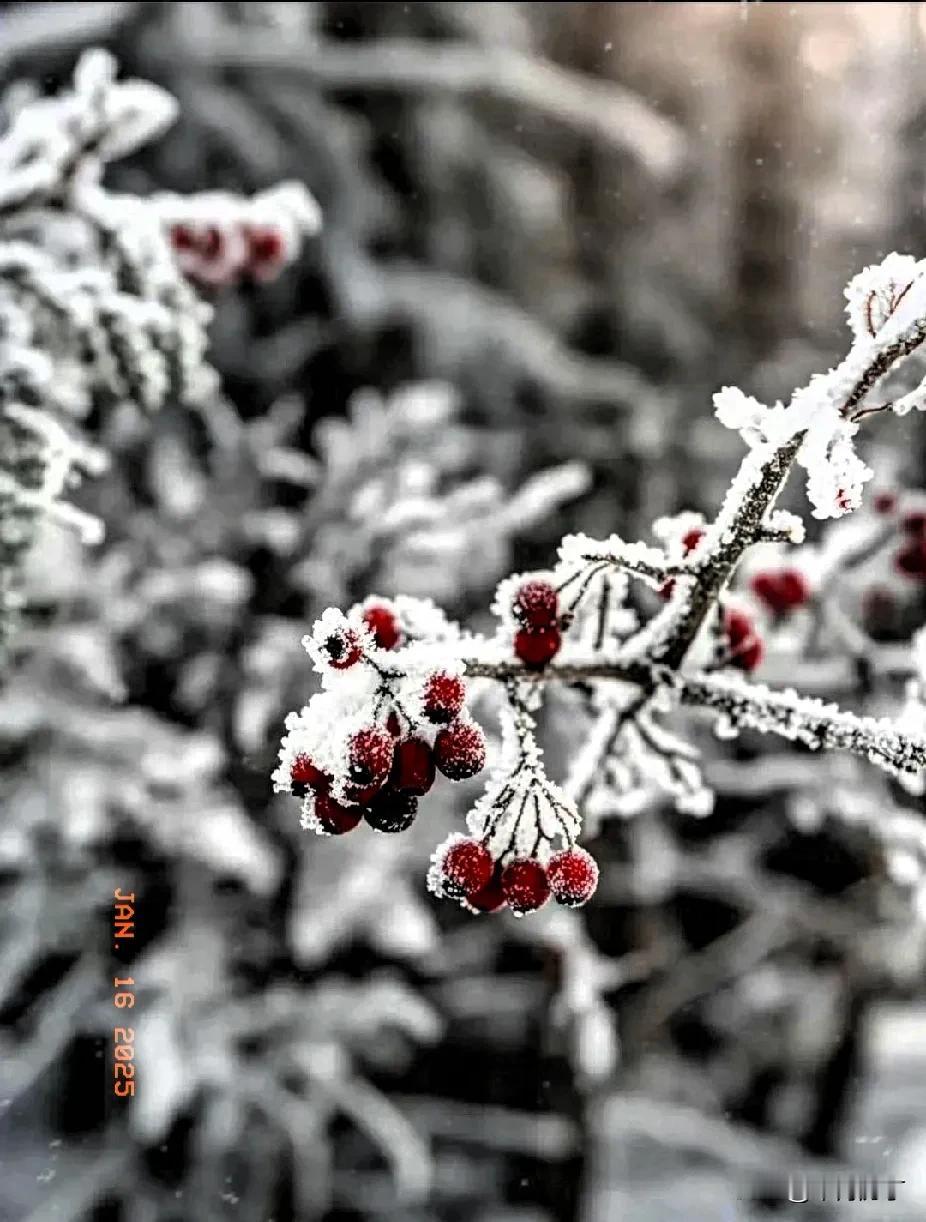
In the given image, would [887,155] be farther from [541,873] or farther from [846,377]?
[541,873]

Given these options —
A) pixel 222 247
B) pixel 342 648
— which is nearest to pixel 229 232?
pixel 222 247

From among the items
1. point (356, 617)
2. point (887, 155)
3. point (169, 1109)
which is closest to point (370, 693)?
point (356, 617)

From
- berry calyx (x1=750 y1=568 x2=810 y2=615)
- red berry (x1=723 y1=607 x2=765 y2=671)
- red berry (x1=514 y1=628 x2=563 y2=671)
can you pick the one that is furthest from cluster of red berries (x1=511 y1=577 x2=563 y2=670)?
berry calyx (x1=750 y1=568 x2=810 y2=615)

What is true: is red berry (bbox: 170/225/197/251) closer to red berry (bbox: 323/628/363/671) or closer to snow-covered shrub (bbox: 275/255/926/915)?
snow-covered shrub (bbox: 275/255/926/915)

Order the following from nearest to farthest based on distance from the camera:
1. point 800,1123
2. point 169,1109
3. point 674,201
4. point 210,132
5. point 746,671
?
1. point 746,671
2. point 169,1109
3. point 210,132
4. point 674,201
5. point 800,1123

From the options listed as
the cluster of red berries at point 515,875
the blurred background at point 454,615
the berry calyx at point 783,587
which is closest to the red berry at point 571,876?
the cluster of red berries at point 515,875

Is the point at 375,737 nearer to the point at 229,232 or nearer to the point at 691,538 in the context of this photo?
the point at 691,538

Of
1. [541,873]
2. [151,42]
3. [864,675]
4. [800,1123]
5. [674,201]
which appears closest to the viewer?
[541,873]
